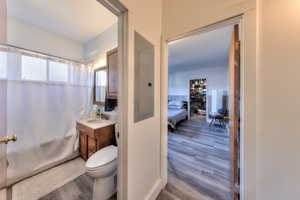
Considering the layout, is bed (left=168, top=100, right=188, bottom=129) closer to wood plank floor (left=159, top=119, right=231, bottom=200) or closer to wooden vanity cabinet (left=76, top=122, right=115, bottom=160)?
wood plank floor (left=159, top=119, right=231, bottom=200)

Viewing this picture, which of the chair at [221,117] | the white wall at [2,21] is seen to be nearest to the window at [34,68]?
the white wall at [2,21]

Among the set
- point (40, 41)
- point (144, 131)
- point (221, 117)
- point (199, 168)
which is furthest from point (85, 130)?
point (221, 117)

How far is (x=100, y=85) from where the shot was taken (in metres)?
2.63

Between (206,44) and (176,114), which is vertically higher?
(206,44)

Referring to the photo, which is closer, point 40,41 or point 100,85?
point 40,41

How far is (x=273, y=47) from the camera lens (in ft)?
3.49

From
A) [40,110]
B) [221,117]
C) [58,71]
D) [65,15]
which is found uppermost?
[65,15]

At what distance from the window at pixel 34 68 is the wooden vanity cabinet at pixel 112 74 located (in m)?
1.06

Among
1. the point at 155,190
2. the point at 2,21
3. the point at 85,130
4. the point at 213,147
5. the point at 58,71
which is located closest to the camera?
the point at 2,21

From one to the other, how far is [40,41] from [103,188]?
2.78m

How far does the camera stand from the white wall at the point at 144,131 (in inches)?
44.7

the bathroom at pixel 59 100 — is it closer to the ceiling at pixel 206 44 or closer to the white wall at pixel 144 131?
the white wall at pixel 144 131

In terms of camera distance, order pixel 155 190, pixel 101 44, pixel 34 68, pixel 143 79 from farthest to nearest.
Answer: pixel 101 44 < pixel 34 68 < pixel 155 190 < pixel 143 79

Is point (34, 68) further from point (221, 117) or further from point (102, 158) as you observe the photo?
point (221, 117)
